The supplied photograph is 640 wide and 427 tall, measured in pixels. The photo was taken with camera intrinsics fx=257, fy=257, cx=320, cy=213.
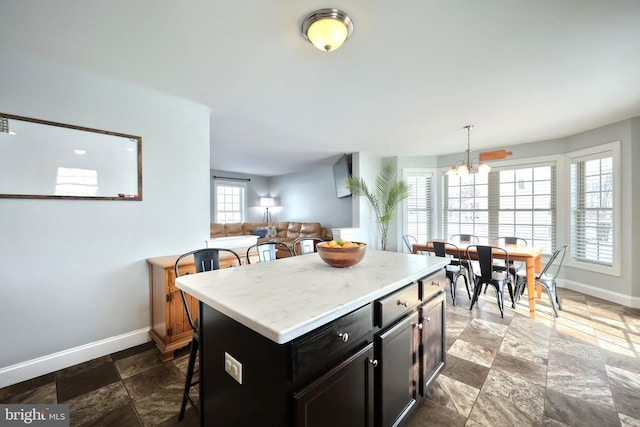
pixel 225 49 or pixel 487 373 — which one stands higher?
pixel 225 49

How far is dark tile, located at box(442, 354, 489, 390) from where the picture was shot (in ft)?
6.34

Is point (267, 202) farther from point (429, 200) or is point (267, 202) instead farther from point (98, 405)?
point (98, 405)

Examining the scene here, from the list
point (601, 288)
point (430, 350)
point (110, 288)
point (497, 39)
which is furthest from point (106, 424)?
point (601, 288)

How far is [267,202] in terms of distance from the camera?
8.12m

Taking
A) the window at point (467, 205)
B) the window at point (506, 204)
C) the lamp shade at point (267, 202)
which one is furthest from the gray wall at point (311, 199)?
the window at point (506, 204)

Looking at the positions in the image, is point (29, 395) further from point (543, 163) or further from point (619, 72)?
point (543, 163)

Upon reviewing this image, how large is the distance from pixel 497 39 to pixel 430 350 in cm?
218

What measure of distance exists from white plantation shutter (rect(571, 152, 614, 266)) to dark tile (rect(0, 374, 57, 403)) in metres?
6.43

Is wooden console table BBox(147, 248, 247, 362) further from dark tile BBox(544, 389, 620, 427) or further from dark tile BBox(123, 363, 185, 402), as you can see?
dark tile BBox(544, 389, 620, 427)

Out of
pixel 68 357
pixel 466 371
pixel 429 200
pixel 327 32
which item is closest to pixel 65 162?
pixel 68 357

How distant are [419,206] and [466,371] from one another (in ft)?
13.1

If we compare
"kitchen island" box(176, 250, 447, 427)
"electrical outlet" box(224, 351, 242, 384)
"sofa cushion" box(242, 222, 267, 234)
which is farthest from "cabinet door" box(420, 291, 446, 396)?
"sofa cushion" box(242, 222, 267, 234)

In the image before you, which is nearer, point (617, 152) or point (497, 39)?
point (497, 39)

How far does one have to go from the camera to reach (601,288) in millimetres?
3781
